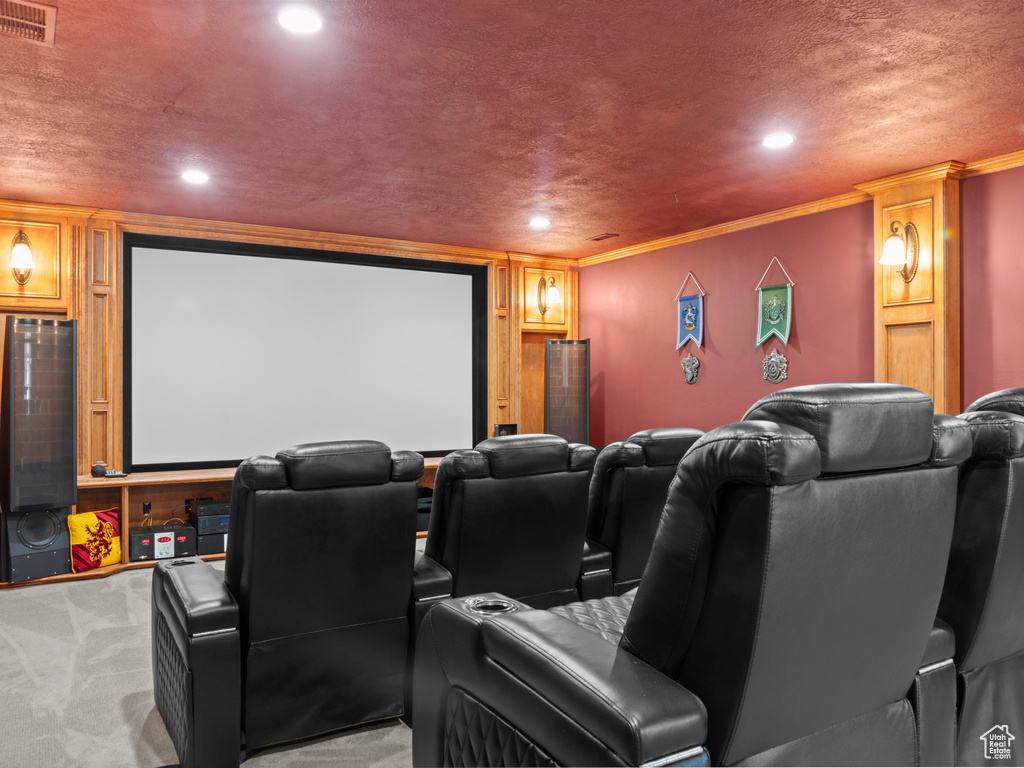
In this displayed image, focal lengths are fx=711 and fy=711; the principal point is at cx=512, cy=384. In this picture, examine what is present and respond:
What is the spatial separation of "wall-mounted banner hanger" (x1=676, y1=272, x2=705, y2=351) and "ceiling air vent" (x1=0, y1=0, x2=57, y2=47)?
15.7 feet

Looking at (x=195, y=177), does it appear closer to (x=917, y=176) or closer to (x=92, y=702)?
(x=92, y=702)

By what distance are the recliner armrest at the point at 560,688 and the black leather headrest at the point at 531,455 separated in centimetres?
83

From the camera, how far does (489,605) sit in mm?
1439

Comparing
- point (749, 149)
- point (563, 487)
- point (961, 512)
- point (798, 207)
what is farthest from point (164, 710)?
point (798, 207)

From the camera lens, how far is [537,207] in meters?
5.32

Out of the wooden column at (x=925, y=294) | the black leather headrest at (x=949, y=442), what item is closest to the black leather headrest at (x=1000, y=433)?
the black leather headrest at (x=949, y=442)

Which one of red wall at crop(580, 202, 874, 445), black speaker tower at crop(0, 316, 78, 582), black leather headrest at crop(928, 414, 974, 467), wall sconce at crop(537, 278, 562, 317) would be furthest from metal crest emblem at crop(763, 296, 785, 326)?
black speaker tower at crop(0, 316, 78, 582)

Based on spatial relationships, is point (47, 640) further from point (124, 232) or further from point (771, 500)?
point (771, 500)

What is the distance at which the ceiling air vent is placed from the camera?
242 cm

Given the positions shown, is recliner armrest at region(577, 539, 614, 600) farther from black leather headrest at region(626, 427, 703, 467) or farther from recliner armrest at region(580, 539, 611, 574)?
black leather headrest at region(626, 427, 703, 467)

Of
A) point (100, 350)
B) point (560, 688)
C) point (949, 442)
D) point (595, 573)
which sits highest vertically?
point (100, 350)

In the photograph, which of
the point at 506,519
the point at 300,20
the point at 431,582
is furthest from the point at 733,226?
the point at 431,582

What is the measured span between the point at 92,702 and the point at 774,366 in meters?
4.66

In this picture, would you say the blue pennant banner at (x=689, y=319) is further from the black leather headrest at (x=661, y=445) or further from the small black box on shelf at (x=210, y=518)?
the small black box on shelf at (x=210, y=518)
